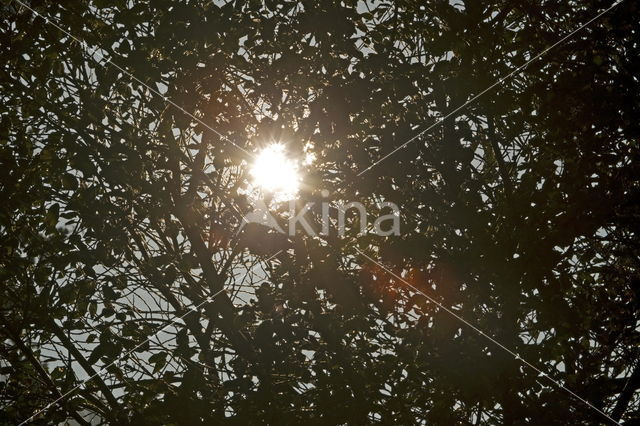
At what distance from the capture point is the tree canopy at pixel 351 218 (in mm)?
4551

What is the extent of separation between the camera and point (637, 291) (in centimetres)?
456

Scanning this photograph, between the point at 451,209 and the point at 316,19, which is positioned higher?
the point at 316,19

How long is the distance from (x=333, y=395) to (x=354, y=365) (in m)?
0.49

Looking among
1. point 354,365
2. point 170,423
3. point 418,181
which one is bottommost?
point 170,423

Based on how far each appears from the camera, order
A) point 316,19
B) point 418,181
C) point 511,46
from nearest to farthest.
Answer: point 511,46 < point 316,19 < point 418,181

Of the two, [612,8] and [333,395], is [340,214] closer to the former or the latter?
[333,395]

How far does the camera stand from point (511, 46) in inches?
192

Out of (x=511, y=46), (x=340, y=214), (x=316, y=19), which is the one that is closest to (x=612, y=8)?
(x=511, y=46)

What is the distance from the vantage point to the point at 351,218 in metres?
5.88

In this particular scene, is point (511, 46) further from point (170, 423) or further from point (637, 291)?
point (170, 423)

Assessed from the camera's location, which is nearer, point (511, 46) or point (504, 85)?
point (511, 46)

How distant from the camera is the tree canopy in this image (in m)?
4.55

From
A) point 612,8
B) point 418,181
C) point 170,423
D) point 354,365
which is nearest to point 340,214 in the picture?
point 418,181

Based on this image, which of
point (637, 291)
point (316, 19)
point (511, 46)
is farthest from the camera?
point (316, 19)
